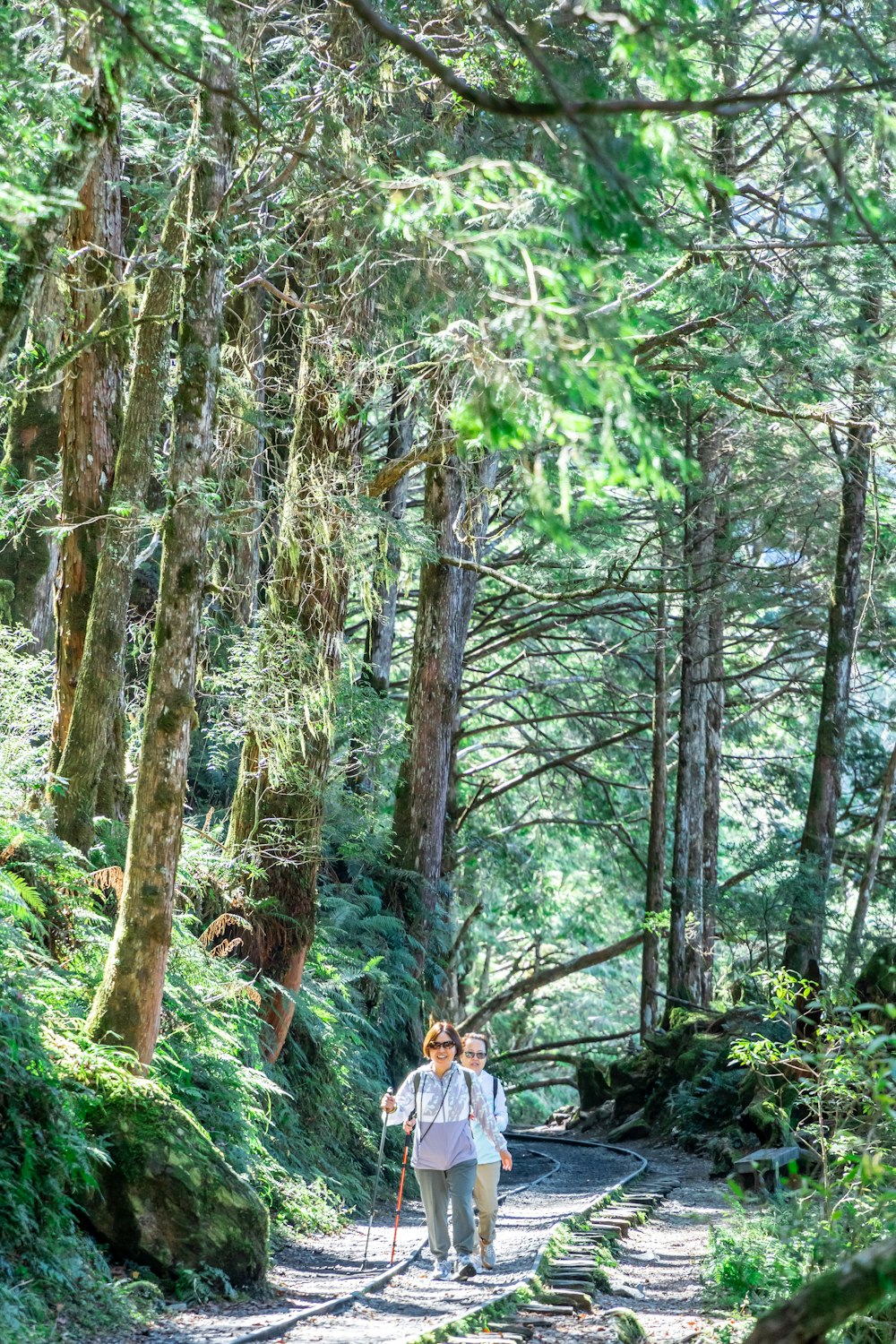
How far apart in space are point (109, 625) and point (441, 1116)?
14.7 feet

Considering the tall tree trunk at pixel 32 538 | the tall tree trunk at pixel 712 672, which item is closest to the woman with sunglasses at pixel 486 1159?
the tall tree trunk at pixel 32 538

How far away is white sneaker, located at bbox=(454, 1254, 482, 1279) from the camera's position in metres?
8.94

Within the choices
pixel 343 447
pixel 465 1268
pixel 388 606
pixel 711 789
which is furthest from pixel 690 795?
pixel 465 1268

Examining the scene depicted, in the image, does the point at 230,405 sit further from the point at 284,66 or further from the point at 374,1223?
the point at 374,1223

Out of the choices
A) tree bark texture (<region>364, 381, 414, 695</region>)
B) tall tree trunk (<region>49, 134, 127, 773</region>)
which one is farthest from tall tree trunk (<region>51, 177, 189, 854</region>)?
tree bark texture (<region>364, 381, 414, 695</region>)

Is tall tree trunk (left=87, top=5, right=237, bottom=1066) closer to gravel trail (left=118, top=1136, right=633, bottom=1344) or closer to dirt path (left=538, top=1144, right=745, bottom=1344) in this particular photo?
gravel trail (left=118, top=1136, right=633, bottom=1344)

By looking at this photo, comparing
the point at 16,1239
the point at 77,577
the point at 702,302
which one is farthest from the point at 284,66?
the point at 16,1239

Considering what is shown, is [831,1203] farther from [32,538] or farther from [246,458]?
[32,538]

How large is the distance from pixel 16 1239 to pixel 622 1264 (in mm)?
5577

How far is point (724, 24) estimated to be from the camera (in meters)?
6.44

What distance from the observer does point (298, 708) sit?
11742 millimetres

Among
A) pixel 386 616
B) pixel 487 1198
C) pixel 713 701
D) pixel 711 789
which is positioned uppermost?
pixel 386 616

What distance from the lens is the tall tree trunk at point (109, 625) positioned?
10.1 m

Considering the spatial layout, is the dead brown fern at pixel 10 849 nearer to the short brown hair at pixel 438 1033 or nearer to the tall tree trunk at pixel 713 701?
the short brown hair at pixel 438 1033
